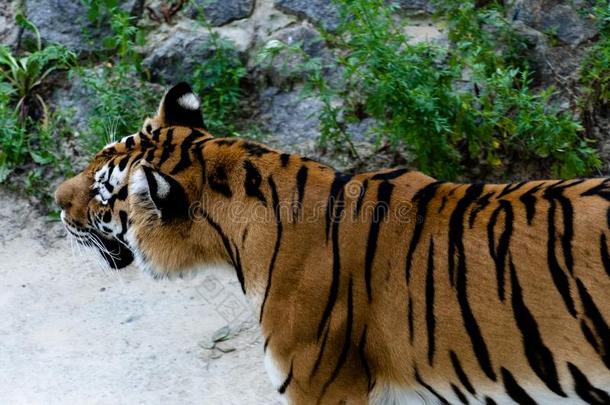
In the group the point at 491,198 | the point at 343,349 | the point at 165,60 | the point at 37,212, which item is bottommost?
the point at 37,212

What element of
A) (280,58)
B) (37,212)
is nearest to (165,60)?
(280,58)

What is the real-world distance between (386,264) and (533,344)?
0.58 meters

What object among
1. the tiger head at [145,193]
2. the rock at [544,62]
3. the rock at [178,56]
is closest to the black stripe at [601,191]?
the tiger head at [145,193]

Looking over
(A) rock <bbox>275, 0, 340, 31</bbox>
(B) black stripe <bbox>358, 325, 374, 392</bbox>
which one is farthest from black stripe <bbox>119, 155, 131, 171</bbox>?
(A) rock <bbox>275, 0, 340, 31</bbox>

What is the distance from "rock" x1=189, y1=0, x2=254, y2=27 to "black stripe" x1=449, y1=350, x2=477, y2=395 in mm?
3570

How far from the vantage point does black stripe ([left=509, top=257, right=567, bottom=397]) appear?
2.99 m

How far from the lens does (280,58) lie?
229 inches

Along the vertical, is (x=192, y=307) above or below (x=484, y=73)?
below

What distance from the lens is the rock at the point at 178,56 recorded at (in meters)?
5.89

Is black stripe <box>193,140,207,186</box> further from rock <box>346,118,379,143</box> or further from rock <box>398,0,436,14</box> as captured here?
rock <box>398,0,436,14</box>

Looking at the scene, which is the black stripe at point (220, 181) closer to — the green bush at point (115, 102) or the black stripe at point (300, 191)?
the black stripe at point (300, 191)

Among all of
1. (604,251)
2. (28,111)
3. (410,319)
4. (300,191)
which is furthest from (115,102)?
(604,251)

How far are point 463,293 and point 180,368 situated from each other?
1959mm

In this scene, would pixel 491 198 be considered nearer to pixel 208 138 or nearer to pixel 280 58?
pixel 208 138
